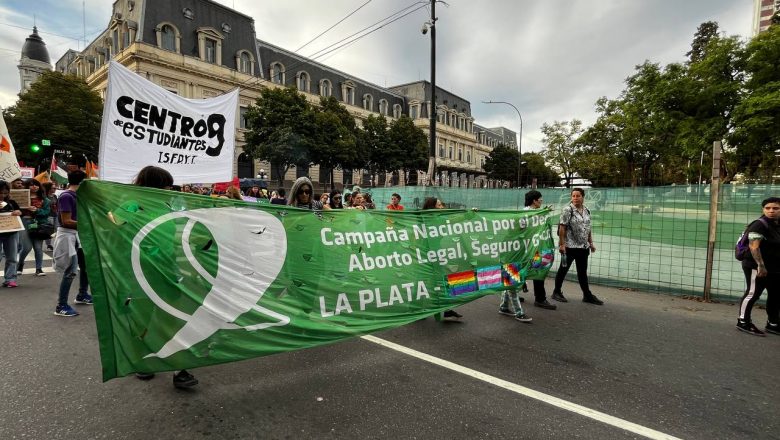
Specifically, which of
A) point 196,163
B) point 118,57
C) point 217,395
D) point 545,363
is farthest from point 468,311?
point 118,57

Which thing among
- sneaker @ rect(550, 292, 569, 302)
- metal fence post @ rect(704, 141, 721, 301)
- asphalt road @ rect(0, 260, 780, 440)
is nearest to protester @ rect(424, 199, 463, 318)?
asphalt road @ rect(0, 260, 780, 440)

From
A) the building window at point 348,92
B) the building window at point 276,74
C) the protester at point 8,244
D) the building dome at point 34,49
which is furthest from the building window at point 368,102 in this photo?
the building dome at point 34,49

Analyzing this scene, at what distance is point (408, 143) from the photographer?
47.2 m

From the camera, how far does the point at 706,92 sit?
20.9 m

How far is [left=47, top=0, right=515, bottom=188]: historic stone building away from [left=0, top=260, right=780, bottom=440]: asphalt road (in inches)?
885

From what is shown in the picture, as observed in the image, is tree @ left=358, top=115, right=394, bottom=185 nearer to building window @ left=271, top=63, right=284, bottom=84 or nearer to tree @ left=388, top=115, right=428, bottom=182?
tree @ left=388, top=115, right=428, bottom=182

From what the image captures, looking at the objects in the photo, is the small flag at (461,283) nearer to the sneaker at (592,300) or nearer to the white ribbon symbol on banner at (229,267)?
the white ribbon symbol on banner at (229,267)

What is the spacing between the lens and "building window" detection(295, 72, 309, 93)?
155 ft

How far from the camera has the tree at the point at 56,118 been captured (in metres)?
30.6

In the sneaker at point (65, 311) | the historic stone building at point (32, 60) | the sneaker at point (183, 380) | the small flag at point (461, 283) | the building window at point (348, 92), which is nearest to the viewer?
the sneaker at point (183, 380)

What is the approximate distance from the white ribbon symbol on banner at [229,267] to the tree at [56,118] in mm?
36874

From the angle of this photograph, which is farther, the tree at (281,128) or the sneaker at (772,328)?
the tree at (281,128)

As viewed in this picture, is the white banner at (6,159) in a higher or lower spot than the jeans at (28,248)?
higher

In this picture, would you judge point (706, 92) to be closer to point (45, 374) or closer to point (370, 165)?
point (45, 374)
